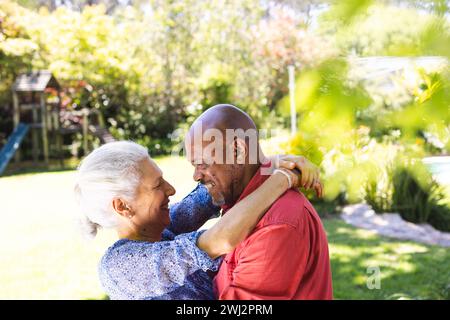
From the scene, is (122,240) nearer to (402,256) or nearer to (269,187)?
(269,187)

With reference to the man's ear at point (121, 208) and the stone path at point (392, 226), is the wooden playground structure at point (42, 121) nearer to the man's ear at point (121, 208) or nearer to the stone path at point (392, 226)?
the stone path at point (392, 226)

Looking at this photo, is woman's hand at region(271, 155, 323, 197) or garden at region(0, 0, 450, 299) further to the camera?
woman's hand at region(271, 155, 323, 197)

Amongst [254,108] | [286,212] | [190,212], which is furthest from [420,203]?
[254,108]

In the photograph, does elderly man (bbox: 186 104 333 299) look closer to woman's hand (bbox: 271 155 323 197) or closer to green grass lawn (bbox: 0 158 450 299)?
woman's hand (bbox: 271 155 323 197)

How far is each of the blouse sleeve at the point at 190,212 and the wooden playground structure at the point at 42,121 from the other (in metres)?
11.1

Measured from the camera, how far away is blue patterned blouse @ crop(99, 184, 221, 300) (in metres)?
1.35

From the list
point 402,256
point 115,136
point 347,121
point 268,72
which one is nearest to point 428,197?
point 402,256

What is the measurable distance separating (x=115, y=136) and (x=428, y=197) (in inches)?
377

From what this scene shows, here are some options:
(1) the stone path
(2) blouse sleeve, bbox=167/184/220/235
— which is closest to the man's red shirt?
(2) blouse sleeve, bbox=167/184/220/235

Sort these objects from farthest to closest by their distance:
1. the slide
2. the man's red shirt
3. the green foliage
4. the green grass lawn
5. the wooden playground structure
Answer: the wooden playground structure, the slide, the green foliage, the green grass lawn, the man's red shirt

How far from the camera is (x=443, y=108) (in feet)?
3.17

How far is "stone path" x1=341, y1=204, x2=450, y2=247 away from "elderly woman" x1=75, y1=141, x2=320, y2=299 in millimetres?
4769

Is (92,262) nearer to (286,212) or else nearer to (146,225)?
(146,225)

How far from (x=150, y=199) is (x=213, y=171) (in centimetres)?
24
